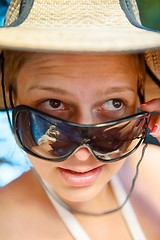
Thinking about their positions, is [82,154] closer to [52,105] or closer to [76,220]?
[52,105]

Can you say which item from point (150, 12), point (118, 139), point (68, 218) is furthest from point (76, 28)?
point (150, 12)

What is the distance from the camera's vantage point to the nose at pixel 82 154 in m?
1.00

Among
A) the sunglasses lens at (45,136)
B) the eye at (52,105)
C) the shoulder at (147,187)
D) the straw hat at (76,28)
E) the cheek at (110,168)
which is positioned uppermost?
the straw hat at (76,28)

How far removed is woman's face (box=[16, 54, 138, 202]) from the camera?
37.2 inches

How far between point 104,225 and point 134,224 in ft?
0.28

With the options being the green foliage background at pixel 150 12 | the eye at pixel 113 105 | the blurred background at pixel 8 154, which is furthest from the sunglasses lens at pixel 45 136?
the green foliage background at pixel 150 12

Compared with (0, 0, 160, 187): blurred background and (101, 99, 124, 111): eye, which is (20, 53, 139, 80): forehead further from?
(0, 0, 160, 187): blurred background

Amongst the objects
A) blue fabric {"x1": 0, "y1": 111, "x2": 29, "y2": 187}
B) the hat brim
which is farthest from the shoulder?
the hat brim

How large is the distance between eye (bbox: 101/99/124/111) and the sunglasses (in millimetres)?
39

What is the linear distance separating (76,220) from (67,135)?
13.2 inches

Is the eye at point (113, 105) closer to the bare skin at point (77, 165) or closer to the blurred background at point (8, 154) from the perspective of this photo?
the bare skin at point (77, 165)

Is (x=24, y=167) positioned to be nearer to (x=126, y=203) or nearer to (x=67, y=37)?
(x=126, y=203)

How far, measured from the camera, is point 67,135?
0.97m

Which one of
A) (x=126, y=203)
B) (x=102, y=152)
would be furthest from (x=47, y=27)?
(x=126, y=203)
